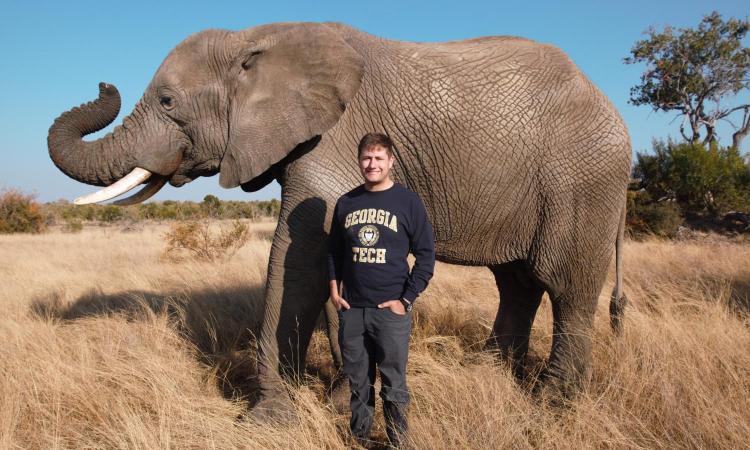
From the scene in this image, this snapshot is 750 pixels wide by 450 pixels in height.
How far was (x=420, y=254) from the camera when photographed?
2.63 m

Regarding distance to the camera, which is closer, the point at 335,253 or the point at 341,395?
the point at 335,253

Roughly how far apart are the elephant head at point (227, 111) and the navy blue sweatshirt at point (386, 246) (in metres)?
0.82

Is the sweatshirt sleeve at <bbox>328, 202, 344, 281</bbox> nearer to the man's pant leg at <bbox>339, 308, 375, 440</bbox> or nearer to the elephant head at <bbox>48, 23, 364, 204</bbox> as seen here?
the man's pant leg at <bbox>339, 308, 375, 440</bbox>

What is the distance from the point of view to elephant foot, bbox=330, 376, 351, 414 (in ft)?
12.2

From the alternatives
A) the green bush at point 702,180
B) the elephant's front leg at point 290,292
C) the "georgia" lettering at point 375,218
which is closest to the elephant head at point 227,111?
the elephant's front leg at point 290,292

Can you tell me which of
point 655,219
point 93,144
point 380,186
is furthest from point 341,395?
point 655,219

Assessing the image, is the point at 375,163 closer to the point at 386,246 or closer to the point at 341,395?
the point at 386,246

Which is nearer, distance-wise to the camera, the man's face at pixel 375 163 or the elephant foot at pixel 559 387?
the man's face at pixel 375 163

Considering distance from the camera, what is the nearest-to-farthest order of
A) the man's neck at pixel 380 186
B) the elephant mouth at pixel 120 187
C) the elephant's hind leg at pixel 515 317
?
1. the man's neck at pixel 380 186
2. the elephant mouth at pixel 120 187
3. the elephant's hind leg at pixel 515 317

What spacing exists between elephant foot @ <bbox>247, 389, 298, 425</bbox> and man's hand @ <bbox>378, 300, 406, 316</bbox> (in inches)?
43.3

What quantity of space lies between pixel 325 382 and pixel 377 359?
5.61 feet

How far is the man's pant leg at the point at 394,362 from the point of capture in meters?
2.61

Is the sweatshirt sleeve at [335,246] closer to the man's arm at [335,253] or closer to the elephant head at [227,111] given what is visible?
the man's arm at [335,253]

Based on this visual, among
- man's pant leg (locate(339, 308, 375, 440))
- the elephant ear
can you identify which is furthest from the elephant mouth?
man's pant leg (locate(339, 308, 375, 440))
